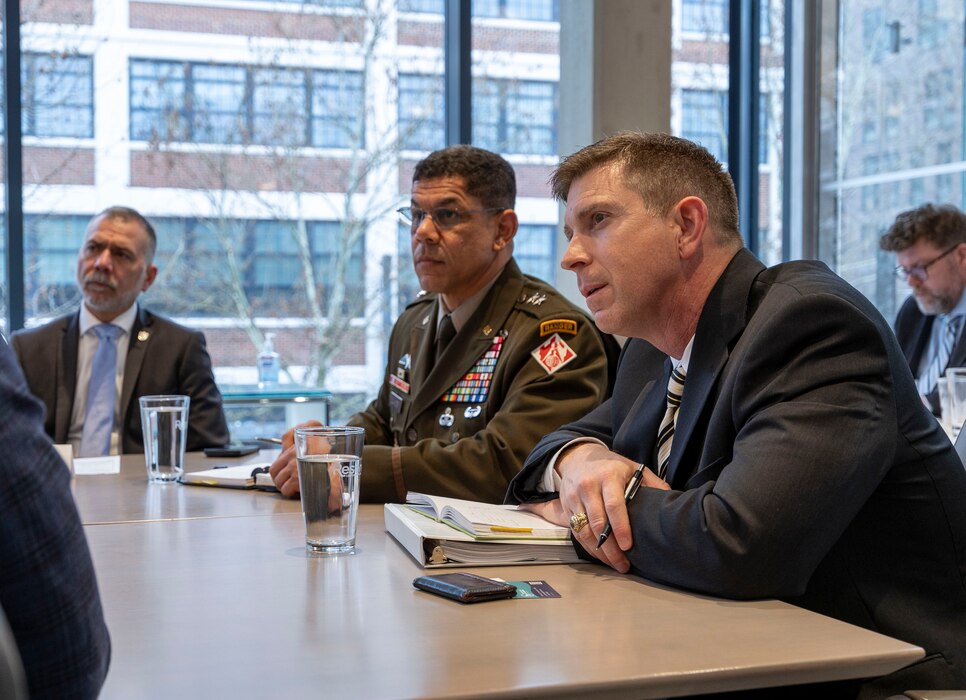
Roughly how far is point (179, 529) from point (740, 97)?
487cm

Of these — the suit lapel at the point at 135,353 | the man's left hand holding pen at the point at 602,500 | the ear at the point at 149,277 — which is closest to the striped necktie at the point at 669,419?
the man's left hand holding pen at the point at 602,500

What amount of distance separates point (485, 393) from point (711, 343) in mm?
1027

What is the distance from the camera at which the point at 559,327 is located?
2518mm

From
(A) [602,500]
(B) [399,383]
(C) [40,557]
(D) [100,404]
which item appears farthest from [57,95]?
(C) [40,557]

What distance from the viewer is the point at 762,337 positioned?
1457 millimetres

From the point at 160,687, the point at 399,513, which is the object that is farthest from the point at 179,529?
the point at 160,687

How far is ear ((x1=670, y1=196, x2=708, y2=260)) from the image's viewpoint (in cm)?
170

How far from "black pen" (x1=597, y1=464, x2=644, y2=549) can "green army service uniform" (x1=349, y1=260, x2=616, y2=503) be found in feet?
2.49

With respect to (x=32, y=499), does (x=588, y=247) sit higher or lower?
higher

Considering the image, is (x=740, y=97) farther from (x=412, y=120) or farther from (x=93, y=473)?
(x=93, y=473)

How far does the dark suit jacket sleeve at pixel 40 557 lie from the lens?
2.19 ft

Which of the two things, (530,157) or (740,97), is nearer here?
(530,157)

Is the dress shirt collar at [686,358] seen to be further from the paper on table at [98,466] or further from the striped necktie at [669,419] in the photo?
the paper on table at [98,466]

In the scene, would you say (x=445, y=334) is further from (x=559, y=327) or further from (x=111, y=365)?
(x=111, y=365)
